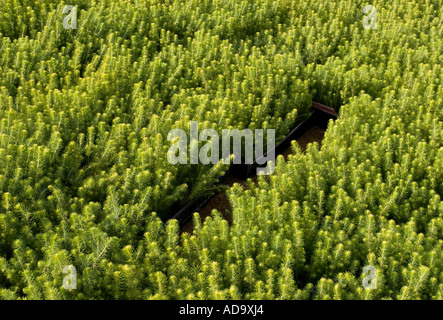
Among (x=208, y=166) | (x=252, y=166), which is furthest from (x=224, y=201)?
(x=208, y=166)

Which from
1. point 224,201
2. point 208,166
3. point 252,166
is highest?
point 208,166

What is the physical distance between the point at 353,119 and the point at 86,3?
379cm

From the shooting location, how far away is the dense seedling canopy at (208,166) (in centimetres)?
301

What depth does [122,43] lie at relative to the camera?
5.50 m

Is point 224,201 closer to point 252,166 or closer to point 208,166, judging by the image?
point 252,166

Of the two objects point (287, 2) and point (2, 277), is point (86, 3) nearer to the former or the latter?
point (287, 2)

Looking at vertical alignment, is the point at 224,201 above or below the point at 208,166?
below

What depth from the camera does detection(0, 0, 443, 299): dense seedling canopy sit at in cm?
301

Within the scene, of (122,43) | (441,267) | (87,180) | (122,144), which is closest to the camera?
(441,267)

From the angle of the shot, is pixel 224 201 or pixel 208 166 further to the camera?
pixel 224 201

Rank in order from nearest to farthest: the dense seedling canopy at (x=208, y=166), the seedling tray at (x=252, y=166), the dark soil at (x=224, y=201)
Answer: the dense seedling canopy at (x=208, y=166), the seedling tray at (x=252, y=166), the dark soil at (x=224, y=201)

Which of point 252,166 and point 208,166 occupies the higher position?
point 208,166

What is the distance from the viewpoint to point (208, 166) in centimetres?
416
